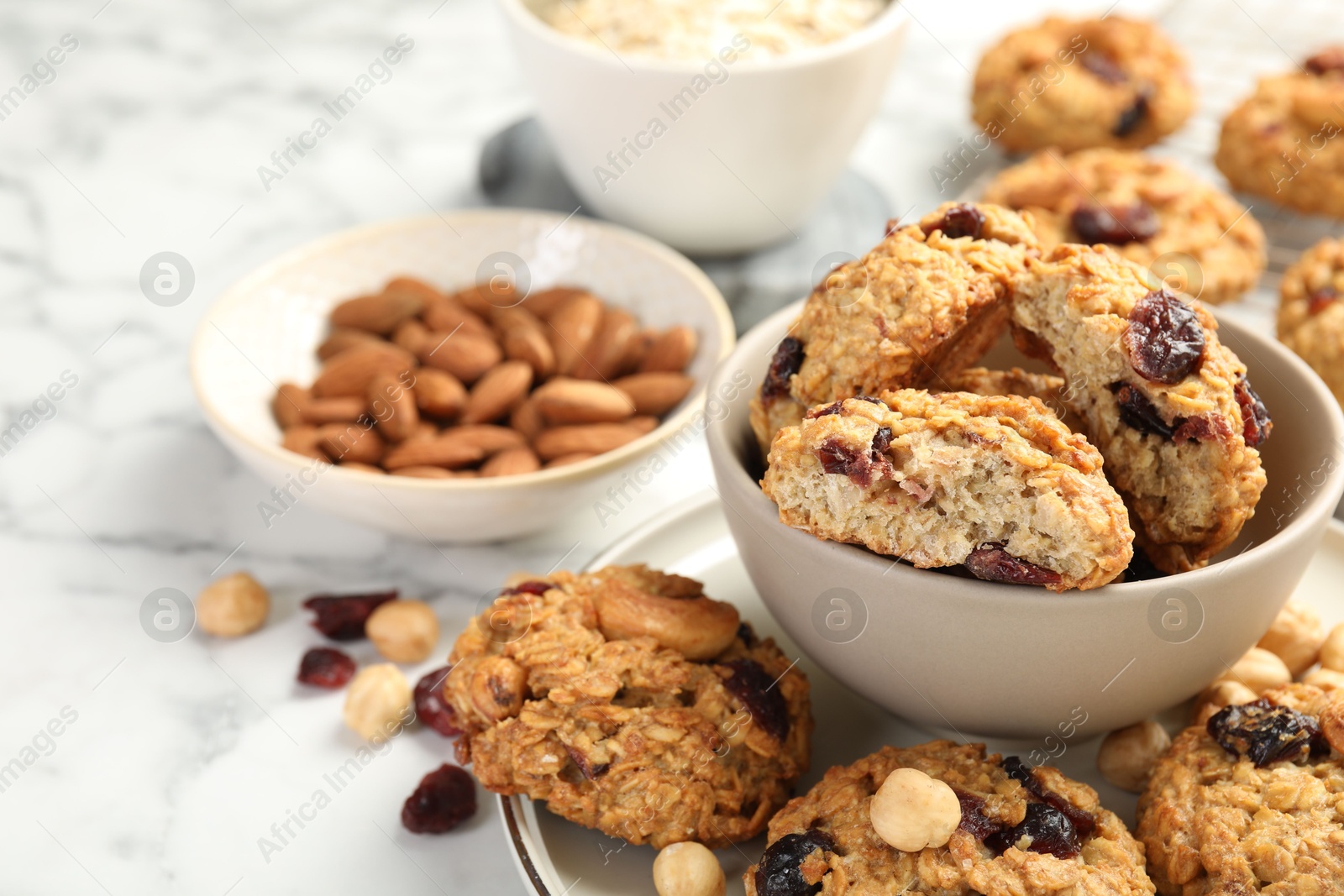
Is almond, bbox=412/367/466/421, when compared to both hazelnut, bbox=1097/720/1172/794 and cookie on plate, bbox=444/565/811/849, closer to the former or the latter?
cookie on plate, bbox=444/565/811/849

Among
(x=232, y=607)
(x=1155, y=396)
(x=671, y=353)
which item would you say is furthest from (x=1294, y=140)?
(x=232, y=607)

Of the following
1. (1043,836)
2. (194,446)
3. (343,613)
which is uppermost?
(1043,836)

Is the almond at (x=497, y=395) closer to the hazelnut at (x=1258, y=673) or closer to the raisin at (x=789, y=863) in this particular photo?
the raisin at (x=789, y=863)

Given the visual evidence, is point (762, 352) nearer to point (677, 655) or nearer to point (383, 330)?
point (677, 655)

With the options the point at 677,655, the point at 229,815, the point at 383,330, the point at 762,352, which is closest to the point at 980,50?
the point at 383,330

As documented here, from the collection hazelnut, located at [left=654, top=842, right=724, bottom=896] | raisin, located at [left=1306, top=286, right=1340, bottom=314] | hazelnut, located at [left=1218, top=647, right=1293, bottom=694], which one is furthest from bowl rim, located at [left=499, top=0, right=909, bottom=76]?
hazelnut, located at [left=654, top=842, right=724, bottom=896]

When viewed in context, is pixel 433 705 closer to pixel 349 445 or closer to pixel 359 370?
pixel 349 445
